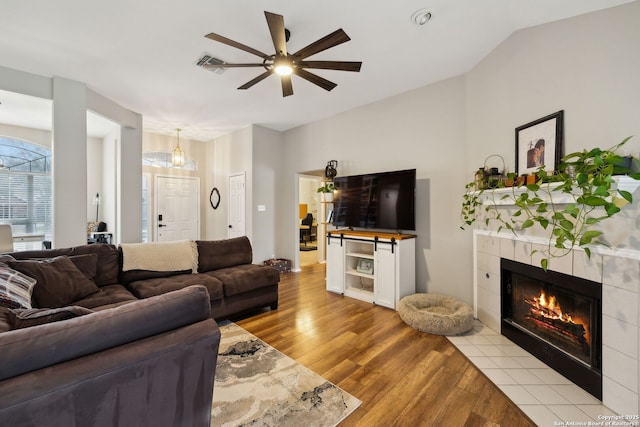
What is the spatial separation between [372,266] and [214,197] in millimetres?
4272

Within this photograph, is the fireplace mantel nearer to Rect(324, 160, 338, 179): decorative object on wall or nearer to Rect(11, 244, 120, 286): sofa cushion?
Rect(324, 160, 338, 179): decorative object on wall

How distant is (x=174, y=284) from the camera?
271 centimetres

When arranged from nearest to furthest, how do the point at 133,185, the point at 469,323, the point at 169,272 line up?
the point at 469,323 → the point at 169,272 → the point at 133,185

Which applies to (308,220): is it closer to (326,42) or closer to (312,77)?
(312,77)

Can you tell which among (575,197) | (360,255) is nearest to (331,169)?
Result: (360,255)

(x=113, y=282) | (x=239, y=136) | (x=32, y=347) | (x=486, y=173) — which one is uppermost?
(x=239, y=136)

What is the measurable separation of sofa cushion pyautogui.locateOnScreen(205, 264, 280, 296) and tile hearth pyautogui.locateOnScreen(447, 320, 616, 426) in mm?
2056

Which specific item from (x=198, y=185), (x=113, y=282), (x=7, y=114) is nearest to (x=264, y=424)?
(x=113, y=282)

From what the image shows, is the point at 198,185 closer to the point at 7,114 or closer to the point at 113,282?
the point at 7,114

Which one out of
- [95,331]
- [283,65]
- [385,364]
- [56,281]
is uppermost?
[283,65]

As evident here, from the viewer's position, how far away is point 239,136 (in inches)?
220

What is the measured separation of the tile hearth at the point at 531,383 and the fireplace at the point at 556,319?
A: 0.26 feet

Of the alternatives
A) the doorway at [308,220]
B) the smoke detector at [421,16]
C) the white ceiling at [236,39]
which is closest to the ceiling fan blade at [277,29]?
the white ceiling at [236,39]

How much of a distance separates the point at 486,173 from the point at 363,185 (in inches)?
64.1
